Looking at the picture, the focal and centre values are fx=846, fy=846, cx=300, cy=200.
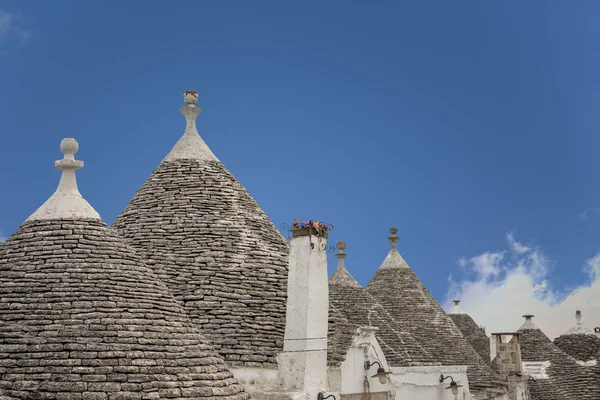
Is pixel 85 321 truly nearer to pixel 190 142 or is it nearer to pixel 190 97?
pixel 190 142

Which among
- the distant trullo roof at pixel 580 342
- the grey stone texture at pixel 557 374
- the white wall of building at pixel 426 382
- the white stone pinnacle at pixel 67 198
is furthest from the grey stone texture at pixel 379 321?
the distant trullo roof at pixel 580 342

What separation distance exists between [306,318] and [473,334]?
19.6 metres

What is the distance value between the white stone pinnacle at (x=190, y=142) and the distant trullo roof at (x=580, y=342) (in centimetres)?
1972

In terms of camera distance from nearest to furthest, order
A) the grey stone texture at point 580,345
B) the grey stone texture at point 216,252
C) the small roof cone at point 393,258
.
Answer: the grey stone texture at point 216,252 < the small roof cone at point 393,258 < the grey stone texture at point 580,345

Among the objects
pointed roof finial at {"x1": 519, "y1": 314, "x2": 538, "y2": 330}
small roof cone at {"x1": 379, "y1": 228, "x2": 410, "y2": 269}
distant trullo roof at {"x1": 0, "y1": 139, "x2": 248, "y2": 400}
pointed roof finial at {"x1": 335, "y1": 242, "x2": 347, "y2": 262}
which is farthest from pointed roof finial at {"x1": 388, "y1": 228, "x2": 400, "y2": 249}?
distant trullo roof at {"x1": 0, "y1": 139, "x2": 248, "y2": 400}

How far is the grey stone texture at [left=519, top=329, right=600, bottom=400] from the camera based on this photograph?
26.6 meters

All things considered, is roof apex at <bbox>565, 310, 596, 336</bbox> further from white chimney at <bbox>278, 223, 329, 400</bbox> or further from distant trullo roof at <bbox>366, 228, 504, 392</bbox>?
white chimney at <bbox>278, 223, 329, 400</bbox>

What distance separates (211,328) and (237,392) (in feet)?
7.60

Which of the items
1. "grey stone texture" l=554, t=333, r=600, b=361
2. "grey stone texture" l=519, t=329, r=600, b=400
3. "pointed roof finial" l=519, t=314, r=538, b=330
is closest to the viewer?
"grey stone texture" l=519, t=329, r=600, b=400

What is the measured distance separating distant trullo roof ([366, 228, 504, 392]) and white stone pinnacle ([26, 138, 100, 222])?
11.1 m

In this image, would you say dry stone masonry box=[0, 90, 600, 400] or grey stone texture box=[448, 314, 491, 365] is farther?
grey stone texture box=[448, 314, 491, 365]

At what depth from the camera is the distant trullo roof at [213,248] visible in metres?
14.3

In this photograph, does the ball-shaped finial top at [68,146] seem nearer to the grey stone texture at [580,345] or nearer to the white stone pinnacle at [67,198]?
the white stone pinnacle at [67,198]

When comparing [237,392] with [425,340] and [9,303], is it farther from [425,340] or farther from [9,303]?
[425,340]
